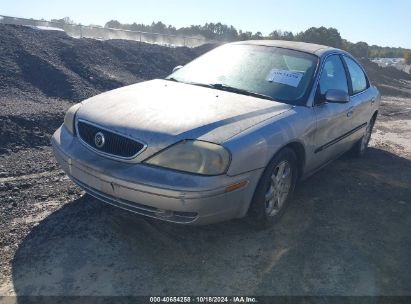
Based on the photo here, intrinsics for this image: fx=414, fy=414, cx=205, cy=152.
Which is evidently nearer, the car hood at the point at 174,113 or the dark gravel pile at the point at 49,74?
the car hood at the point at 174,113

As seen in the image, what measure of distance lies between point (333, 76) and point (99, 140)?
9.27 ft

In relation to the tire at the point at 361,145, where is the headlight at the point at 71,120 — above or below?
above

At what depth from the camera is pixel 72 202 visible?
404cm

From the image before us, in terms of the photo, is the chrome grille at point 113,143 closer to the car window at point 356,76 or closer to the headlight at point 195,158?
the headlight at point 195,158

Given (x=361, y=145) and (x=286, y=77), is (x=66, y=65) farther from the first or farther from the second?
(x=286, y=77)

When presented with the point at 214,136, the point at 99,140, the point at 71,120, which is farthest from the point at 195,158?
the point at 71,120

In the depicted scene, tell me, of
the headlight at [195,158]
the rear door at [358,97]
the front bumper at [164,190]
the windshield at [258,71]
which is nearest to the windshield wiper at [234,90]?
the windshield at [258,71]

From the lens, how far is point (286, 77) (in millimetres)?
4168

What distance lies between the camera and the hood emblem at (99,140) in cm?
322

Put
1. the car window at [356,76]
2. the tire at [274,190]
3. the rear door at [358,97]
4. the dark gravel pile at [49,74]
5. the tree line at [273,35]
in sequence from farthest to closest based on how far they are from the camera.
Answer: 1. the tree line at [273,35]
2. the dark gravel pile at [49,74]
3. the car window at [356,76]
4. the rear door at [358,97]
5. the tire at [274,190]

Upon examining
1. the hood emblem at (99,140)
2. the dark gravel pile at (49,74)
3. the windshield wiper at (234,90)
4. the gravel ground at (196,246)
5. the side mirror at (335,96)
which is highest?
the side mirror at (335,96)

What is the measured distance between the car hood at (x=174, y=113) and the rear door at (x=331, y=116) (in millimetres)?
578

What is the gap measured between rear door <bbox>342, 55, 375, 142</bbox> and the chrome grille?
3.08 meters

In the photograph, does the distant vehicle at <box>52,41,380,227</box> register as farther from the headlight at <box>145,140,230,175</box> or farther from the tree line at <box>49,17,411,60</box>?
the tree line at <box>49,17,411,60</box>
